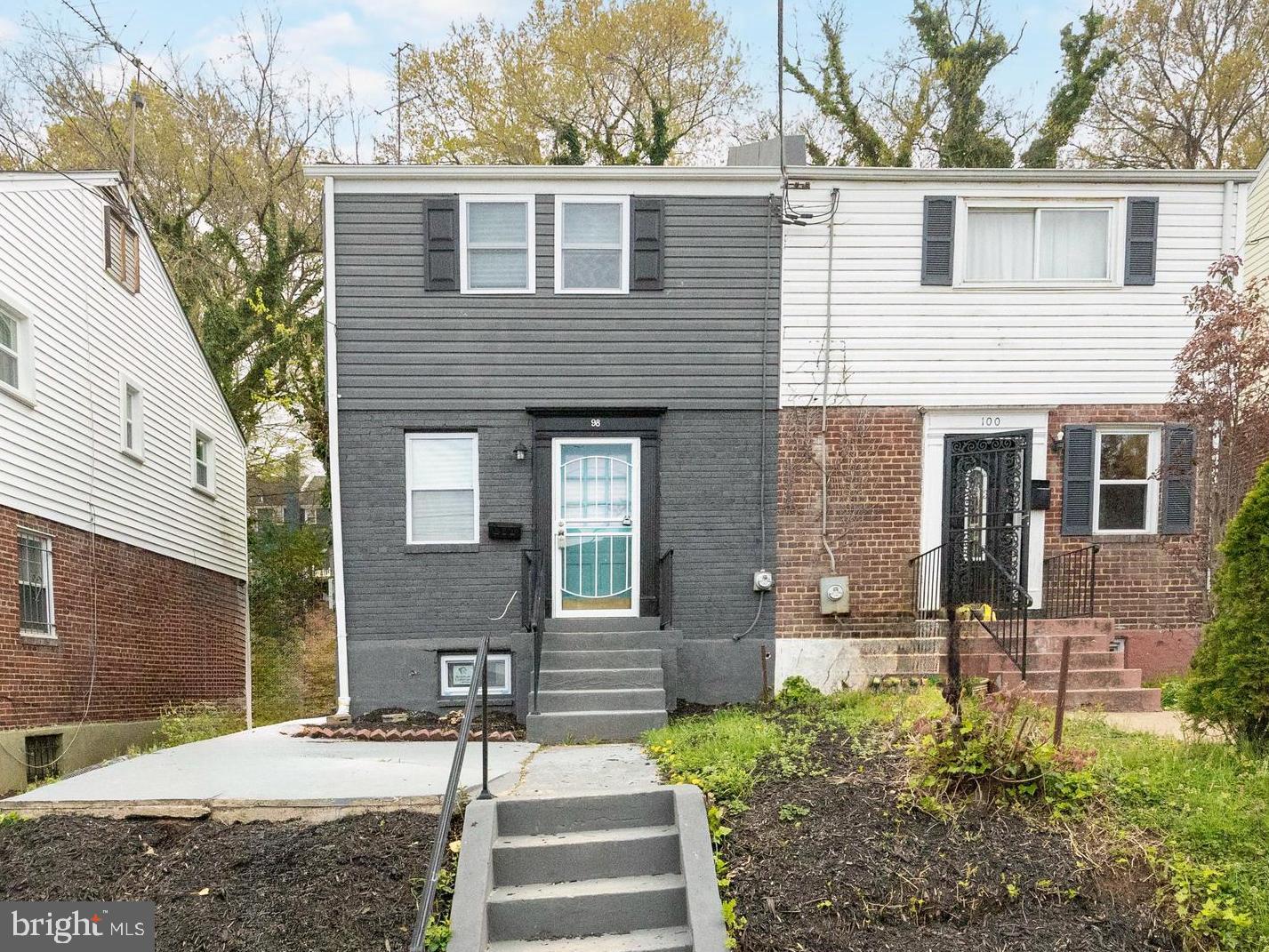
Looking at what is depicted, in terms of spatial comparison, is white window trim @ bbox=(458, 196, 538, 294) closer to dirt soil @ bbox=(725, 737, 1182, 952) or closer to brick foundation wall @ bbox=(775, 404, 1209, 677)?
brick foundation wall @ bbox=(775, 404, 1209, 677)

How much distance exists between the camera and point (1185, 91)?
60.3ft

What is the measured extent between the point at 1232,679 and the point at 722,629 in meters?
4.66

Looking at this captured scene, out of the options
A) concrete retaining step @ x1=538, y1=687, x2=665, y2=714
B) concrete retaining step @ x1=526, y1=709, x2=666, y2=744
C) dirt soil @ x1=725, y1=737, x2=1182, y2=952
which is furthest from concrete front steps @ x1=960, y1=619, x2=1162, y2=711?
dirt soil @ x1=725, y1=737, x2=1182, y2=952

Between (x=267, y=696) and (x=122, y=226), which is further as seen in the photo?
(x=267, y=696)

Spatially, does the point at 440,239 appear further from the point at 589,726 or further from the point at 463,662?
the point at 589,726

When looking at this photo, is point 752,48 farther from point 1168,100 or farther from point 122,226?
point 122,226

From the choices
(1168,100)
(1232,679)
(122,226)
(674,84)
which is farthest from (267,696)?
(1168,100)

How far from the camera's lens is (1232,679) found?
4941 mm

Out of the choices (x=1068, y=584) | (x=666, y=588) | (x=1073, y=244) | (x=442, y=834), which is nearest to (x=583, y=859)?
(x=442, y=834)

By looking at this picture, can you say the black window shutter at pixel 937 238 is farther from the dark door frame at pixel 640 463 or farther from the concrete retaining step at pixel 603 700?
the concrete retaining step at pixel 603 700

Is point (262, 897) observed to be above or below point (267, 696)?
above

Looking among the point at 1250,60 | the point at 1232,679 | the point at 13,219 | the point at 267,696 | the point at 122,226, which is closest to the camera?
the point at 1232,679

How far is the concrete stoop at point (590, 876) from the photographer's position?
166 inches

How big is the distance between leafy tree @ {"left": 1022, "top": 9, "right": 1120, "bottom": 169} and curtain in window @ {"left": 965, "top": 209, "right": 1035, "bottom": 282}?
38.4 feet
